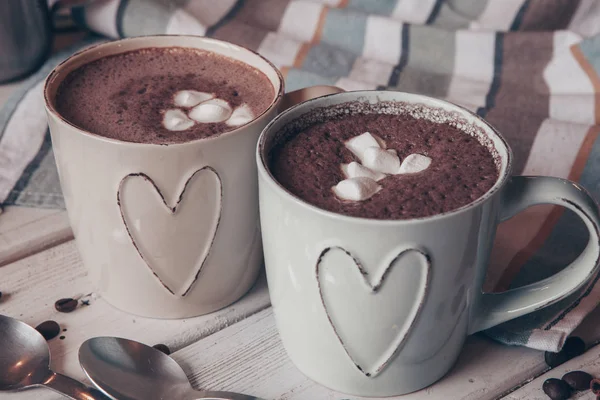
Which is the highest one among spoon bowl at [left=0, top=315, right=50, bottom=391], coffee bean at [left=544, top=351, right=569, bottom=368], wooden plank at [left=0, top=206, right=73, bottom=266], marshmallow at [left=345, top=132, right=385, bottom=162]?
marshmallow at [left=345, top=132, right=385, bottom=162]

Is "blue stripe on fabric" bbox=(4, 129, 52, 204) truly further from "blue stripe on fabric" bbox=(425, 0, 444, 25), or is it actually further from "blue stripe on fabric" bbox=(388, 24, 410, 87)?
"blue stripe on fabric" bbox=(425, 0, 444, 25)

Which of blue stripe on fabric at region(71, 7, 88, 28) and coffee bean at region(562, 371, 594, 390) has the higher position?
blue stripe on fabric at region(71, 7, 88, 28)

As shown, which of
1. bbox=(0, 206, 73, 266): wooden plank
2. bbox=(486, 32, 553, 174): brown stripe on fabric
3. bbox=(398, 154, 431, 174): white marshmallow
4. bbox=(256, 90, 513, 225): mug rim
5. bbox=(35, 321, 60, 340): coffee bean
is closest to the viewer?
bbox=(256, 90, 513, 225): mug rim

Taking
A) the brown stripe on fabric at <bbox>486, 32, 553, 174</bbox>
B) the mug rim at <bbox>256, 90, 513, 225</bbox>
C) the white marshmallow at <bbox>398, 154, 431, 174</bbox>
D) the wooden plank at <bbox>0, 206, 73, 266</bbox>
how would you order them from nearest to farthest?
the mug rim at <bbox>256, 90, 513, 225</bbox> < the white marshmallow at <bbox>398, 154, 431, 174</bbox> < the wooden plank at <bbox>0, 206, 73, 266</bbox> < the brown stripe on fabric at <bbox>486, 32, 553, 174</bbox>

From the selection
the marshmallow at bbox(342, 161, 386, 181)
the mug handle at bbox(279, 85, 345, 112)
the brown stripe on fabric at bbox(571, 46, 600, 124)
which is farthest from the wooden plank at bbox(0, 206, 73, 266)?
the brown stripe on fabric at bbox(571, 46, 600, 124)

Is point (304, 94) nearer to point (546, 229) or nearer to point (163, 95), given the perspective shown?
point (163, 95)

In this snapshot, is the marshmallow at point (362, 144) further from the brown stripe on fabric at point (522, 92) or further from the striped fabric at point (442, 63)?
the brown stripe on fabric at point (522, 92)

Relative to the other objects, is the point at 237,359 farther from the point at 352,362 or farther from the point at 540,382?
the point at 540,382

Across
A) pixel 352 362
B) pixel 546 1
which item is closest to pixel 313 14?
pixel 546 1
